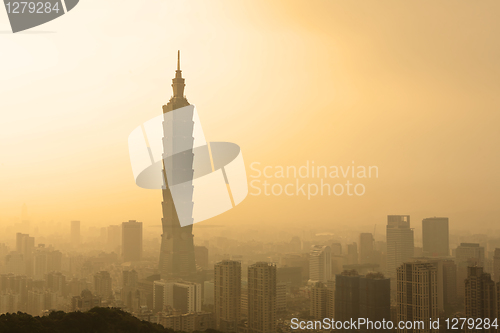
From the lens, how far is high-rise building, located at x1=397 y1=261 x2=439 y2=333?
8.57 m

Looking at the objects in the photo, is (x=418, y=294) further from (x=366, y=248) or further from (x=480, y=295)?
(x=366, y=248)

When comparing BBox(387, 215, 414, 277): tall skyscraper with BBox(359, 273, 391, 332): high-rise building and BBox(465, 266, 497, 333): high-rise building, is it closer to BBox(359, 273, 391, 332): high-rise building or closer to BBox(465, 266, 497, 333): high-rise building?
BBox(359, 273, 391, 332): high-rise building

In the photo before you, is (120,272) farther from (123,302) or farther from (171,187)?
(171,187)

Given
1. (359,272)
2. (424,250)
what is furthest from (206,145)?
(424,250)

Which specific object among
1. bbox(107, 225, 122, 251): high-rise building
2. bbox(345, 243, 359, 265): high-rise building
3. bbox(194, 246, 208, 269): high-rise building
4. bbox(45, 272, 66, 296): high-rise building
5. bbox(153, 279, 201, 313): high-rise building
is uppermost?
bbox(107, 225, 122, 251): high-rise building

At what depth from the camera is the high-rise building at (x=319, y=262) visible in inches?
391

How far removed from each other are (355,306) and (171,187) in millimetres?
6502

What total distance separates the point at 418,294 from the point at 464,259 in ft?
4.56

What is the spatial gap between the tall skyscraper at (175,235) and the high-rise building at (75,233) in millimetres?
2550

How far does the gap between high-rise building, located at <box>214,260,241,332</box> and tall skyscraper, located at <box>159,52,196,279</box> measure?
111 inches

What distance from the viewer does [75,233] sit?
36.5 ft

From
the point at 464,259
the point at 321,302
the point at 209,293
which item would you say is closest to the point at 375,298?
the point at 321,302

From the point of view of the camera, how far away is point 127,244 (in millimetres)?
12023

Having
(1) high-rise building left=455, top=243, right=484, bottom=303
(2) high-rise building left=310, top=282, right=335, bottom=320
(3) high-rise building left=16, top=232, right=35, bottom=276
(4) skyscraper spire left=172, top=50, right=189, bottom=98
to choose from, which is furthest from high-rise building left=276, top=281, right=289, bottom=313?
(4) skyscraper spire left=172, top=50, right=189, bottom=98
